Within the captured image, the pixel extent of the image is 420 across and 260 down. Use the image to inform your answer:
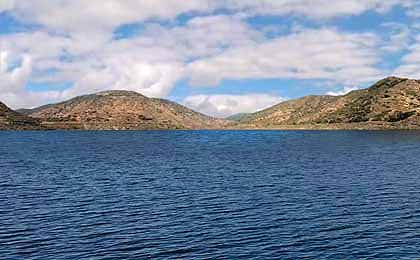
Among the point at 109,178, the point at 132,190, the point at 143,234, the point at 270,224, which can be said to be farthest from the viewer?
the point at 109,178

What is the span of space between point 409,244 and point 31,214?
4039cm

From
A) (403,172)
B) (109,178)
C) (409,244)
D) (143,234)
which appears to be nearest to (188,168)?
(109,178)

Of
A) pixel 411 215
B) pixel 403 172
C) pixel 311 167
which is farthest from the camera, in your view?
pixel 311 167

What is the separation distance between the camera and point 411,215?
50031 mm

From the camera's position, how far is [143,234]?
1700 inches

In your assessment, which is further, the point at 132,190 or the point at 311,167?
the point at 311,167

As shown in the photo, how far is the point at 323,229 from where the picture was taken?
4462 cm

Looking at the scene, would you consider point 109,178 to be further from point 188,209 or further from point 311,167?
point 311,167

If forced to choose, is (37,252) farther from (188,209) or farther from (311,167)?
(311,167)

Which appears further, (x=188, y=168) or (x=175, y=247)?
(x=188, y=168)

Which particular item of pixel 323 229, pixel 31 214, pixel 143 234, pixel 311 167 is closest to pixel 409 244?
pixel 323 229

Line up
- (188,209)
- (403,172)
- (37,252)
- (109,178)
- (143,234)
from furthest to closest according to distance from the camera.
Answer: (403,172), (109,178), (188,209), (143,234), (37,252)

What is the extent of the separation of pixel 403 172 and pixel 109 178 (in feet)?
198

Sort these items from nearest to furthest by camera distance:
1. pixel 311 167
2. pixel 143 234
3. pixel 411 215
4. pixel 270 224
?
pixel 143 234 → pixel 270 224 → pixel 411 215 → pixel 311 167
